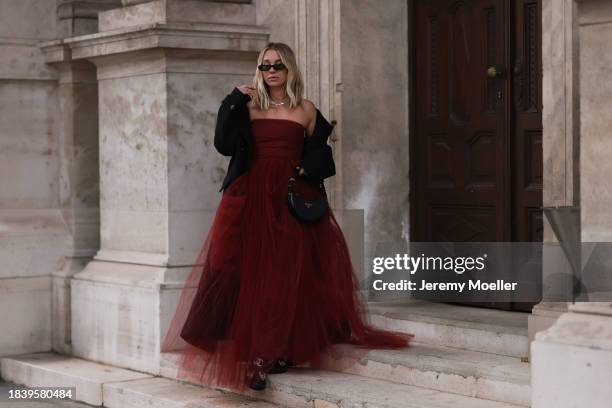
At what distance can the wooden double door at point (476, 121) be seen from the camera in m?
7.60

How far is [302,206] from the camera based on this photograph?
7.10 meters

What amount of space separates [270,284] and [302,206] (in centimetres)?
46

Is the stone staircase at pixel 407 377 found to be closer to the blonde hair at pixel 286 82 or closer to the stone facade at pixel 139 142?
the stone facade at pixel 139 142

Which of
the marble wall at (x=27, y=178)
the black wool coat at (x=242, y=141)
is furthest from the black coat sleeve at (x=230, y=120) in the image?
the marble wall at (x=27, y=178)

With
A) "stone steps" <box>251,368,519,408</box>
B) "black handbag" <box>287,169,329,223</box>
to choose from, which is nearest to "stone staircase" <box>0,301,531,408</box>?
"stone steps" <box>251,368,519,408</box>

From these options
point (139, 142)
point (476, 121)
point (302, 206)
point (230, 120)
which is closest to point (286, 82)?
point (230, 120)

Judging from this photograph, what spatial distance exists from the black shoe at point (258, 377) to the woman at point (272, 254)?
2.9 inches

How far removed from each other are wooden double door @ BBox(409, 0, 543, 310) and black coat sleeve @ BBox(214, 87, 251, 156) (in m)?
1.54

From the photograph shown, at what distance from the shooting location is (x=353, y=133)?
26.5ft

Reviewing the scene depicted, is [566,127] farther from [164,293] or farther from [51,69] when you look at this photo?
[51,69]

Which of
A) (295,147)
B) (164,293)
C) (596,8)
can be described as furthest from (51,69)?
(596,8)

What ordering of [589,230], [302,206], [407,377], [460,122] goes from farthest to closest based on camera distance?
[460,122]
[302,206]
[407,377]
[589,230]

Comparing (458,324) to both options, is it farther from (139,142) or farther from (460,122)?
(139,142)

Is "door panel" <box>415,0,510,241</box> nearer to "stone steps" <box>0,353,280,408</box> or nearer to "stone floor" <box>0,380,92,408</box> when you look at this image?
"stone steps" <box>0,353,280,408</box>
